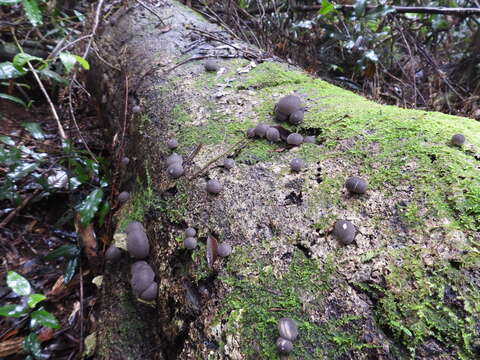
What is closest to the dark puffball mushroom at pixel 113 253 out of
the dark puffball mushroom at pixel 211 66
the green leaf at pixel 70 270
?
the green leaf at pixel 70 270

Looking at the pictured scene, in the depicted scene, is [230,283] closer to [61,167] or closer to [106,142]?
[61,167]

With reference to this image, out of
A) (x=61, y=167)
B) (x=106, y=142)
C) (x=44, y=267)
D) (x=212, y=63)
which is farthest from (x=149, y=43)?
(x=44, y=267)

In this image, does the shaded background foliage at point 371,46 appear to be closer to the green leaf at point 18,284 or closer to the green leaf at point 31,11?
the green leaf at point 31,11

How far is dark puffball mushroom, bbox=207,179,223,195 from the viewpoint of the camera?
1885 mm

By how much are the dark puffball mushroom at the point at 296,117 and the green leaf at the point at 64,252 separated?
2409 millimetres

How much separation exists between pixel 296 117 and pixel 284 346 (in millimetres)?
1560

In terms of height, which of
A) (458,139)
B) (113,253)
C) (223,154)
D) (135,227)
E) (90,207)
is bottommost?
(90,207)

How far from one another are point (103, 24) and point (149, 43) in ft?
5.08

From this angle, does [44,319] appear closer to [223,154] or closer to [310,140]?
[223,154]

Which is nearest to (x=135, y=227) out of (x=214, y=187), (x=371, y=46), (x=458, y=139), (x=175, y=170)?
(x=175, y=170)

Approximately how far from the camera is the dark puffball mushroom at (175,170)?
2.12m

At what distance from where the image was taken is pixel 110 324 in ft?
6.82

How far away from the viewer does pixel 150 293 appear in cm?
185

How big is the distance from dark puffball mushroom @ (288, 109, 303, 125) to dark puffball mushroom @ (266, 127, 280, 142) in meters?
0.18
